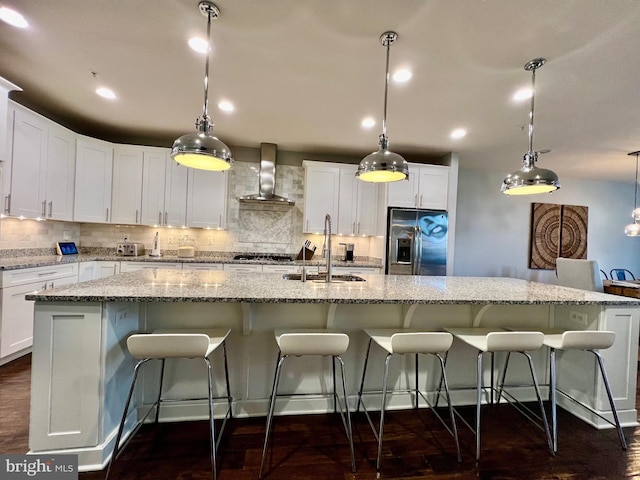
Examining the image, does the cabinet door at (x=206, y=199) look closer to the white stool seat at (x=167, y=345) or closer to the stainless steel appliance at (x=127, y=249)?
the stainless steel appliance at (x=127, y=249)

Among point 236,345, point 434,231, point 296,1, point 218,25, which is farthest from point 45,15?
point 434,231

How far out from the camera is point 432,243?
4.06 m

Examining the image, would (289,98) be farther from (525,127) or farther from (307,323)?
(525,127)

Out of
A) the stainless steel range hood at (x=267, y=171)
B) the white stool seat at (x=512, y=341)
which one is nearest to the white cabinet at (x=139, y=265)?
the stainless steel range hood at (x=267, y=171)

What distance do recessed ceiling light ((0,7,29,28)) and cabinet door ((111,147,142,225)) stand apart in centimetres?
205

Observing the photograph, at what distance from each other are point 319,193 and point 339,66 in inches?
83.8

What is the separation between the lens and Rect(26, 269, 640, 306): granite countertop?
1.49 m

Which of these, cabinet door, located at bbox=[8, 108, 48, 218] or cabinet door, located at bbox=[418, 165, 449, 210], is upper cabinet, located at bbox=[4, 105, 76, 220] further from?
cabinet door, located at bbox=[418, 165, 449, 210]

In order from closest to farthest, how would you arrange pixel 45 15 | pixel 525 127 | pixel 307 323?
pixel 45 15, pixel 307 323, pixel 525 127

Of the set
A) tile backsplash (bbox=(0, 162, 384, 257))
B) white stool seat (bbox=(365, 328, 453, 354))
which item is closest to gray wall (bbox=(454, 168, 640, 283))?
tile backsplash (bbox=(0, 162, 384, 257))

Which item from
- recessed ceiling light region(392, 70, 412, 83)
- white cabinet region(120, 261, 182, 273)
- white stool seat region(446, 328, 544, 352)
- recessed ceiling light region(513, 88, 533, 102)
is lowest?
white stool seat region(446, 328, 544, 352)

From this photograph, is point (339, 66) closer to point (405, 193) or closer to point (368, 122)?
point (368, 122)

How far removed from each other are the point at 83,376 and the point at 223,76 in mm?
2351

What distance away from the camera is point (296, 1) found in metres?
1.68
